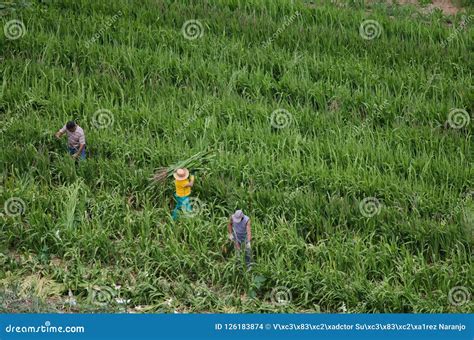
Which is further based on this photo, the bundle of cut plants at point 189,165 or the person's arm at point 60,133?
the person's arm at point 60,133

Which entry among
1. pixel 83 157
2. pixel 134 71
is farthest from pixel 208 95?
pixel 83 157

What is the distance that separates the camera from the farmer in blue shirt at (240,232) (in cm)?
1059

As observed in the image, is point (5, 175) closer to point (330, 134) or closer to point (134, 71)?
point (134, 71)

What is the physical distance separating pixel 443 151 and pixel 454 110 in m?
1.00

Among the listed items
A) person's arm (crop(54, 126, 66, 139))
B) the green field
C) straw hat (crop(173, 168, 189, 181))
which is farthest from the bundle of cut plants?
person's arm (crop(54, 126, 66, 139))

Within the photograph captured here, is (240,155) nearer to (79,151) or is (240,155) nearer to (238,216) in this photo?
(238,216)

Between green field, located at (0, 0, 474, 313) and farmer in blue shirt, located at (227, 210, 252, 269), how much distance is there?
0.23 metres

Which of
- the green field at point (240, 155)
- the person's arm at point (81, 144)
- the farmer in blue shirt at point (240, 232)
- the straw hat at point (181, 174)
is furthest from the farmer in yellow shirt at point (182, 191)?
the person's arm at point (81, 144)

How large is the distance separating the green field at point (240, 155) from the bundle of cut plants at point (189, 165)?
0.34ft

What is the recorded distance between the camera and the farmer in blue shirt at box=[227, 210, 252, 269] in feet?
34.7

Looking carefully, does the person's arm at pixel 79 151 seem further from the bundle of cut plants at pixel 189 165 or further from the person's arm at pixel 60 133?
the bundle of cut plants at pixel 189 165

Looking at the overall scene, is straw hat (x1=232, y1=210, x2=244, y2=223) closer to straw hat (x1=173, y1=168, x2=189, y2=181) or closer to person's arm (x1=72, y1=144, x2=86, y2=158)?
straw hat (x1=173, y1=168, x2=189, y2=181)

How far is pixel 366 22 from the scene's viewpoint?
15.3m

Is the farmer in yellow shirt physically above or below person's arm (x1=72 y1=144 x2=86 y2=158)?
below
